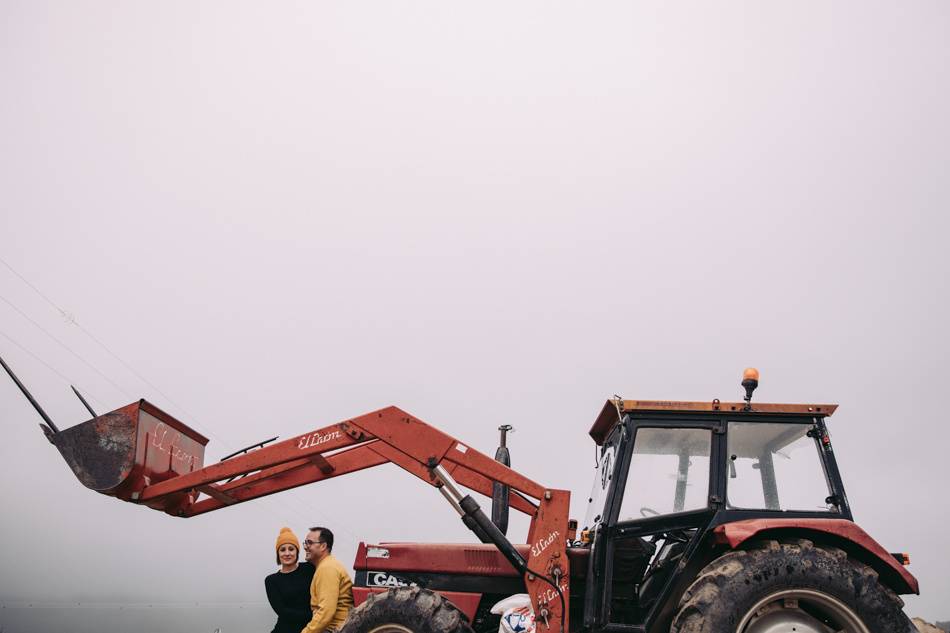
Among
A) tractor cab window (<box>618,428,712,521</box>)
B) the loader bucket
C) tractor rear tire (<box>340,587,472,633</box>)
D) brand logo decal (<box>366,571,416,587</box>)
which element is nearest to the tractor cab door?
tractor cab window (<box>618,428,712,521</box>)

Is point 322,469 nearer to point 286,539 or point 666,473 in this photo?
point 286,539

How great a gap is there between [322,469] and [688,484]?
10.6ft

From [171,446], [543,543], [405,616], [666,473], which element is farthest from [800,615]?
[171,446]

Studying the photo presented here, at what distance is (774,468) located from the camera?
6543mm

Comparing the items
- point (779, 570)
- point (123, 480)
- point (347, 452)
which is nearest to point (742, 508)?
point (779, 570)

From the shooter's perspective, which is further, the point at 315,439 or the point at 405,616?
the point at 315,439

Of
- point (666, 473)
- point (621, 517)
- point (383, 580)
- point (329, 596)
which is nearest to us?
point (621, 517)

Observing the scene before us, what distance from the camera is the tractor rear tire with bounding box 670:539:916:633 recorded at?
18.4 ft

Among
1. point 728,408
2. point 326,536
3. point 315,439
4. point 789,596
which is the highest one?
point 728,408

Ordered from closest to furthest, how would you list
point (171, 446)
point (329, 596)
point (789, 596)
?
1. point (789, 596)
2. point (329, 596)
3. point (171, 446)

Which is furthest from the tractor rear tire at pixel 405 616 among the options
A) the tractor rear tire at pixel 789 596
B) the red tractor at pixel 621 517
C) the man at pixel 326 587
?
the tractor rear tire at pixel 789 596

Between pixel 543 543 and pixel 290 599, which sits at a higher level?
pixel 543 543

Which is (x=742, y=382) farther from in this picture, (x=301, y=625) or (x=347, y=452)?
(x=301, y=625)

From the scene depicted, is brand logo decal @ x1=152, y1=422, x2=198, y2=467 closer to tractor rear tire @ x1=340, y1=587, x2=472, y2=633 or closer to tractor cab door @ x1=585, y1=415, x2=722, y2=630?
tractor rear tire @ x1=340, y1=587, x2=472, y2=633
